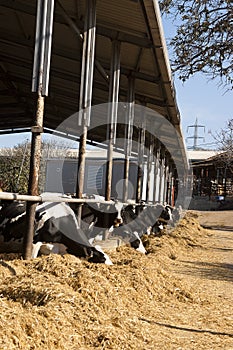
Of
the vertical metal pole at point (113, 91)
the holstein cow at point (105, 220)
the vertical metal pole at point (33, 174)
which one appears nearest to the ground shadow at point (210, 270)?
the holstein cow at point (105, 220)

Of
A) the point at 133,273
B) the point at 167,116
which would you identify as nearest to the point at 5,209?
the point at 133,273

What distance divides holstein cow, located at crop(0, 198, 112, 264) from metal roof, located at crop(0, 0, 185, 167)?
2.92 meters

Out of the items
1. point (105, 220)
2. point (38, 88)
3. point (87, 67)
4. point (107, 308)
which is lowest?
point (107, 308)

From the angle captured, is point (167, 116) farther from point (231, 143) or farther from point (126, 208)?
point (231, 143)

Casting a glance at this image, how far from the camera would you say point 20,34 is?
36.9 ft

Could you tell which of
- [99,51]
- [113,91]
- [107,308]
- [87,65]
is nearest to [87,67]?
[87,65]

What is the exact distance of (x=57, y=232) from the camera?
7371 millimetres

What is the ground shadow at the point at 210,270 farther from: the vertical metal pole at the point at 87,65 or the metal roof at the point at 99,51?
the metal roof at the point at 99,51

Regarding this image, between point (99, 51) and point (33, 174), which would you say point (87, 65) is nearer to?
point (33, 174)

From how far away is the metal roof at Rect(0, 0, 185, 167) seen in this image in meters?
8.30

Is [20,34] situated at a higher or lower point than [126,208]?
higher

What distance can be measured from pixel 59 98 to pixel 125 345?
14.4 metres

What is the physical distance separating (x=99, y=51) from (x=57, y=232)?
16.3ft

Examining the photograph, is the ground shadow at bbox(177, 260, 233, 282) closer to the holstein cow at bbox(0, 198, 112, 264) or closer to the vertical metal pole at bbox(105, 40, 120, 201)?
the vertical metal pole at bbox(105, 40, 120, 201)
